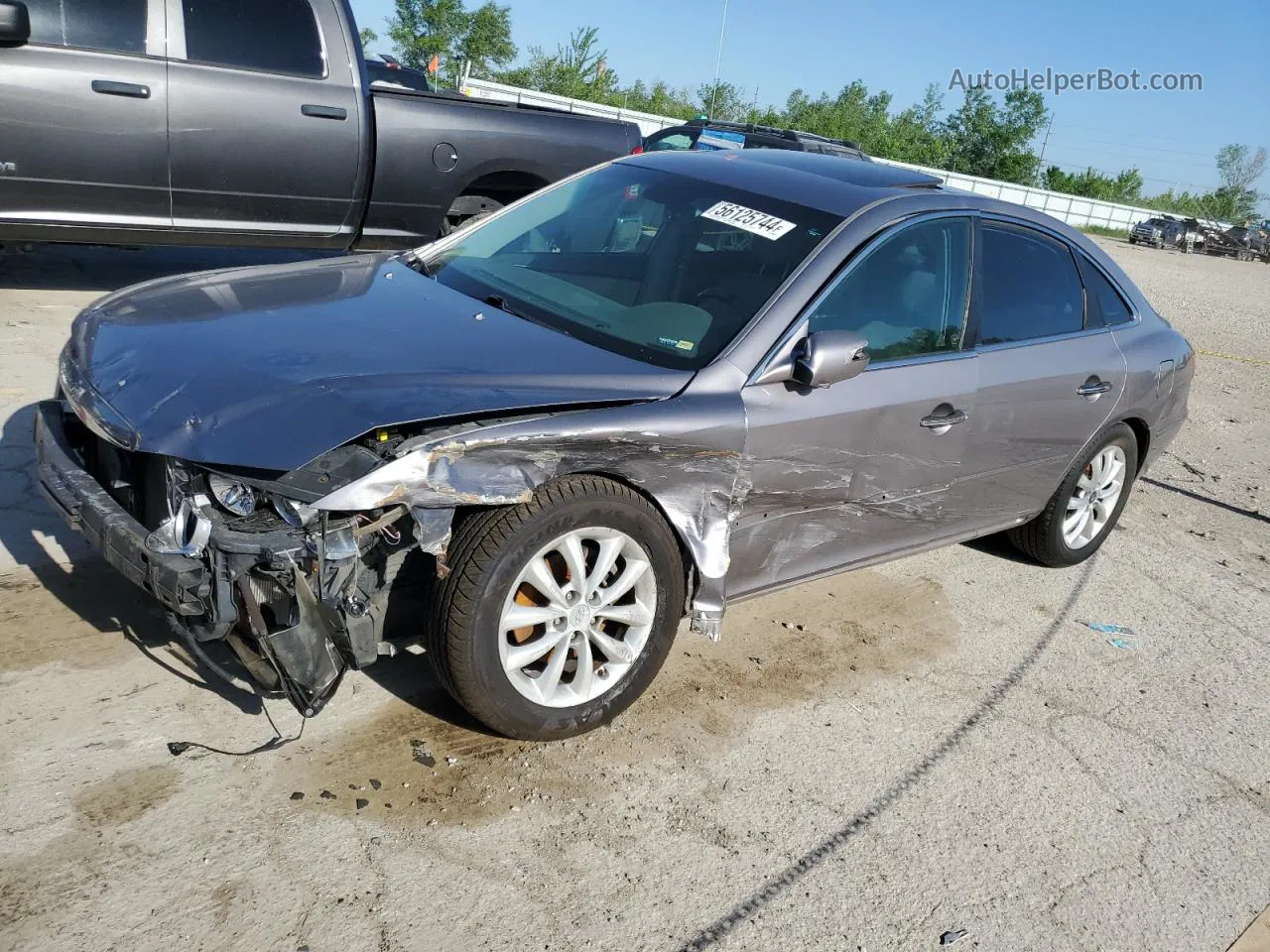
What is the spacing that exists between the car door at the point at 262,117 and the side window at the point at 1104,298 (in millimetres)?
4566

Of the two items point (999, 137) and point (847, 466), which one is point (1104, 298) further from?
point (999, 137)

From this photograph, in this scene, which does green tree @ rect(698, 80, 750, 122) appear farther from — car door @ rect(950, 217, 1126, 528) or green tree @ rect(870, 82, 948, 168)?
car door @ rect(950, 217, 1126, 528)

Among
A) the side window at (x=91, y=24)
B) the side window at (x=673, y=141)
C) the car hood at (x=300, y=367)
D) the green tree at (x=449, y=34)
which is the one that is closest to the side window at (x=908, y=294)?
the car hood at (x=300, y=367)

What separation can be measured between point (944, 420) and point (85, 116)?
513cm

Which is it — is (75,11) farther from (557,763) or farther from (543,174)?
(557,763)

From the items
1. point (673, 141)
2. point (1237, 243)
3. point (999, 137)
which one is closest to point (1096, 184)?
point (999, 137)

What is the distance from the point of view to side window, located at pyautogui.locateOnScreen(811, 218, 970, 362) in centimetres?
377

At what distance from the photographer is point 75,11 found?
6211 mm

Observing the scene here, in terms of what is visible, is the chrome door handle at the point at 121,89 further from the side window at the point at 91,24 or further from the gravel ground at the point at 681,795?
the gravel ground at the point at 681,795

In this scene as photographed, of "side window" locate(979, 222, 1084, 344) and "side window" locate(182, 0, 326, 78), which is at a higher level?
"side window" locate(182, 0, 326, 78)

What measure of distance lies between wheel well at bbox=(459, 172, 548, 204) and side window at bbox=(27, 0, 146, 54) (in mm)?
2267

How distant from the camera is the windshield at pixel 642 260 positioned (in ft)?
11.9

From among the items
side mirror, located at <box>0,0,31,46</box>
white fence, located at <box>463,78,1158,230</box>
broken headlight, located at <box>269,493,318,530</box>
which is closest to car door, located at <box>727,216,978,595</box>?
broken headlight, located at <box>269,493,318,530</box>

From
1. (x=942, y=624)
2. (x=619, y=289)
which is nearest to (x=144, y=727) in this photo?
(x=619, y=289)
